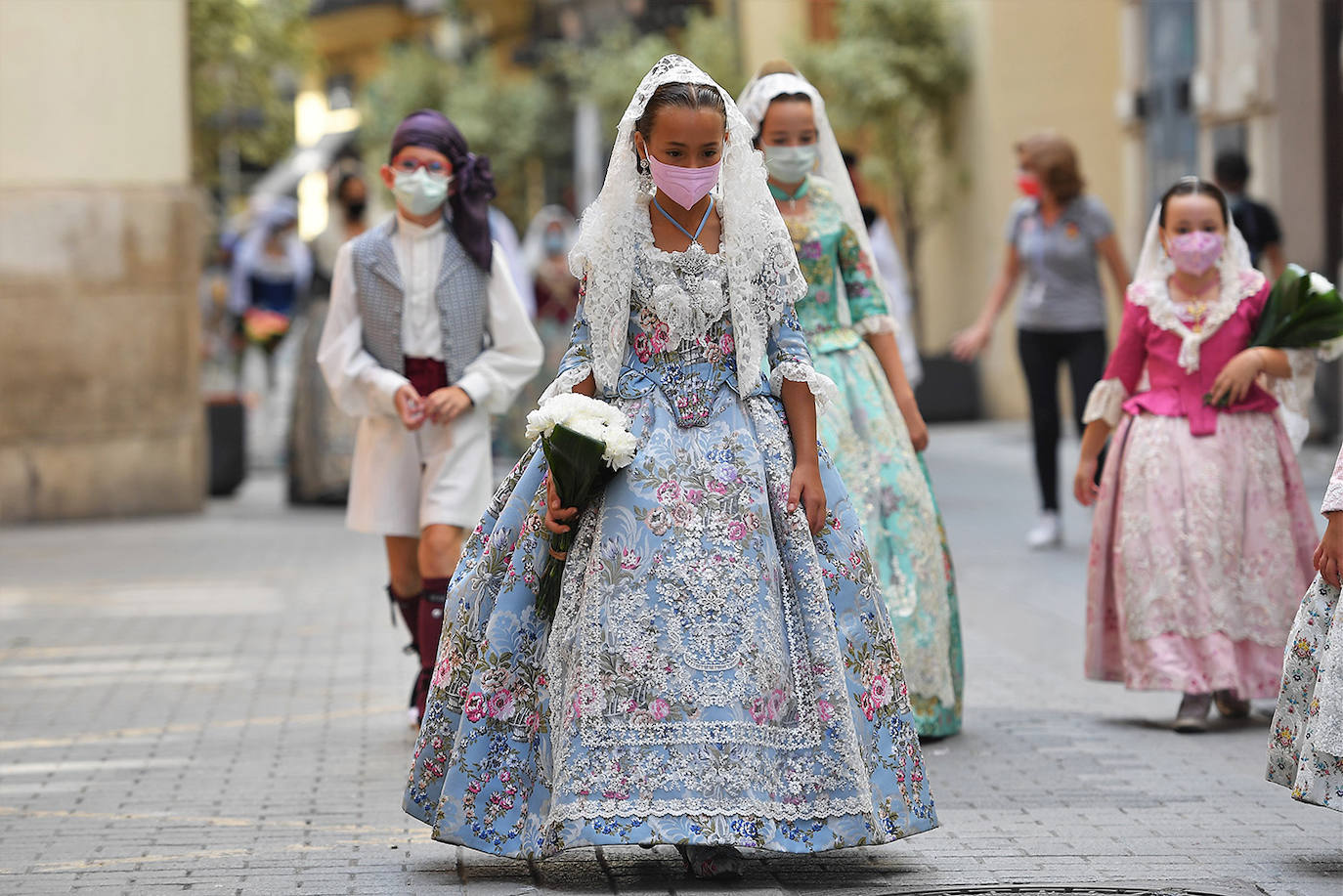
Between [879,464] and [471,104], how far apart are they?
97.4ft

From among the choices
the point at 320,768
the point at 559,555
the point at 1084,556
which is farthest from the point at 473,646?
the point at 1084,556

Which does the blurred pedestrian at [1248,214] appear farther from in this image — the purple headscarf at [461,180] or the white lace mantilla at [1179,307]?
the purple headscarf at [461,180]

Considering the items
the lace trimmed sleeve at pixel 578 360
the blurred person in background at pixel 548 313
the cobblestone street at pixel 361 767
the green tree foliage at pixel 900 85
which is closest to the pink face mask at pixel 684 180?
the lace trimmed sleeve at pixel 578 360

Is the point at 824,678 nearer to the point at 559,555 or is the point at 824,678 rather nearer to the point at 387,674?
the point at 559,555

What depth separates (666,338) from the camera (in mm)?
4949

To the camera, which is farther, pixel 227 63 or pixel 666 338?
pixel 227 63

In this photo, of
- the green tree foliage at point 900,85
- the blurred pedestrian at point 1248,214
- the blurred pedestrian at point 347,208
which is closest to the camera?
the blurred pedestrian at point 1248,214

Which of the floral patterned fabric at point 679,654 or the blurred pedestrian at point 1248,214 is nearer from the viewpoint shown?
the floral patterned fabric at point 679,654

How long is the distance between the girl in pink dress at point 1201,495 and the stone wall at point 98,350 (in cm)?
807

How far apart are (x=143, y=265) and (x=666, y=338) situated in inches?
358

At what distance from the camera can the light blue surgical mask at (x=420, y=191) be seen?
6676mm

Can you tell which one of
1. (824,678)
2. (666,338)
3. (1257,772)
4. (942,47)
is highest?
(942,47)

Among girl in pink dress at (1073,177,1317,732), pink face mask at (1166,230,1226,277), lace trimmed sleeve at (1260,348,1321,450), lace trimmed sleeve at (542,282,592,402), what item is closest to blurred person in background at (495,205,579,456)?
girl in pink dress at (1073,177,1317,732)

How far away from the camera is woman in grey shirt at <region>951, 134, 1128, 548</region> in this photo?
10852mm
